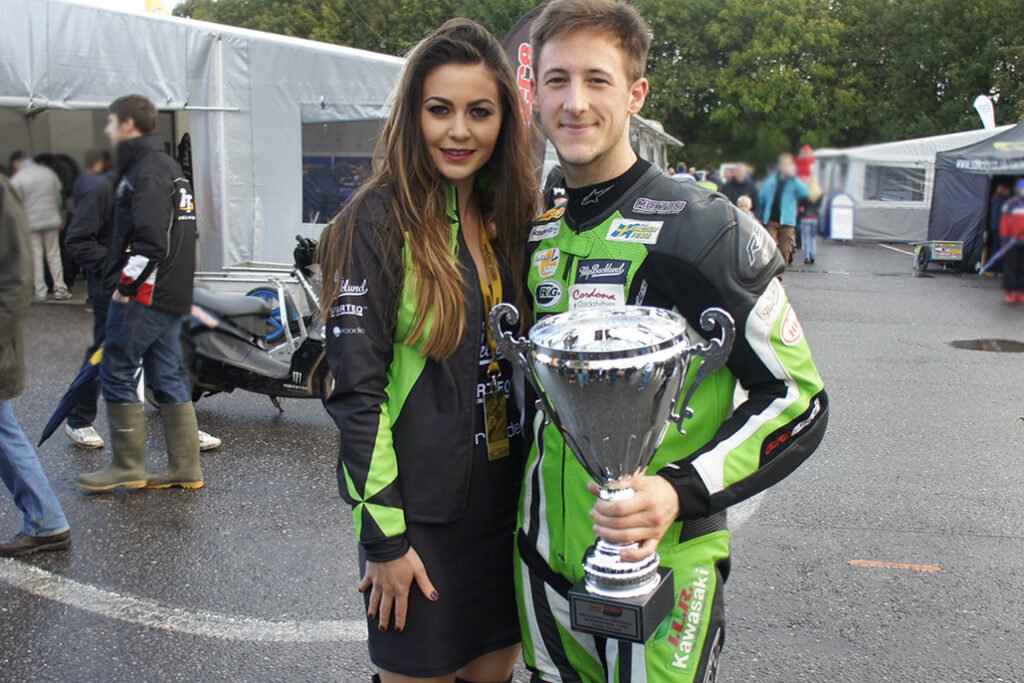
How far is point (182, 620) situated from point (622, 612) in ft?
8.95

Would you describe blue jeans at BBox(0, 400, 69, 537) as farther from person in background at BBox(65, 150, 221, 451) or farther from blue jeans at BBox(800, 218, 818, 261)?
blue jeans at BBox(800, 218, 818, 261)

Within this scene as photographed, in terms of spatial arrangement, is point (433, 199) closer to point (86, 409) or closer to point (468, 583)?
point (468, 583)

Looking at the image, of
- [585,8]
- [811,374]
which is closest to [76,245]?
[585,8]

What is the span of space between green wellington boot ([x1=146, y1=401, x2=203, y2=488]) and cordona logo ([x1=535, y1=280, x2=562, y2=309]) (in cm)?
376

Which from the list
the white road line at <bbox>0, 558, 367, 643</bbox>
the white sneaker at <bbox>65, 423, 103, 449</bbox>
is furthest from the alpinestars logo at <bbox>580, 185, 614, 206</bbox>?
the white sneaker at <bbox>65, 423, 103, 449</bbox>

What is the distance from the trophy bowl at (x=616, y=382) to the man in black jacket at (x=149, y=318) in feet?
11.0

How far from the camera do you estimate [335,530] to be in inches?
189

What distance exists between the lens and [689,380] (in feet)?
6.11

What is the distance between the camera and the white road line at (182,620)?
12.3ft

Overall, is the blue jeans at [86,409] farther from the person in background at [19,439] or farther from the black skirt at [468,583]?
the black skirt at [468,583]

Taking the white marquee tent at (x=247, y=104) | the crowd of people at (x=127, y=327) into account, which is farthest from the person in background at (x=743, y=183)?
the white marquee tent at (x=247, y=104)

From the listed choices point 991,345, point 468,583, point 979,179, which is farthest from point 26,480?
point 979,179

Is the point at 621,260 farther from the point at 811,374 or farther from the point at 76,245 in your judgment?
the point at 76,245

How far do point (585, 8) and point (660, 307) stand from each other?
603 millimetres
